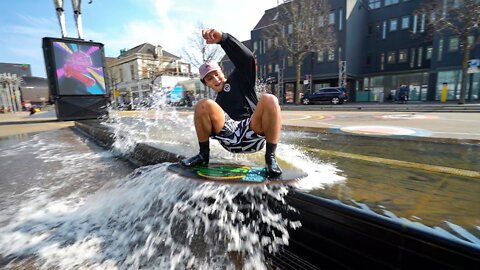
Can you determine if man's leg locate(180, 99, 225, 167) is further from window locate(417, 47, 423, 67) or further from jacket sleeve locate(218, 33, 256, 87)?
window locate(417, 47, 423, 67)

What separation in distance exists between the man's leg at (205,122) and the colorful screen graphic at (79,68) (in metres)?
11.1

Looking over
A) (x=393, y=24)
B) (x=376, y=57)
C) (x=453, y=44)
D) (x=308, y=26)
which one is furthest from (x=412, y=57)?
(x=308, y=26)

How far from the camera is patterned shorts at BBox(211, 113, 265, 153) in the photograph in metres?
2.00

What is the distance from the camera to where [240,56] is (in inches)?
81.4

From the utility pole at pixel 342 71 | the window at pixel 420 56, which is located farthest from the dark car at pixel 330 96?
the window at pixel 420 56

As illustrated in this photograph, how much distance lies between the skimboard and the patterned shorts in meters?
0.17

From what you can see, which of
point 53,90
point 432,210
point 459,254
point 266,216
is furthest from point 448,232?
point 53,90

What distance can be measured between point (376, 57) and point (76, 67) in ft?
88.9

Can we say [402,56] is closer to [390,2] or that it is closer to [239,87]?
[390,2]

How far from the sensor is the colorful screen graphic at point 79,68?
1049cm

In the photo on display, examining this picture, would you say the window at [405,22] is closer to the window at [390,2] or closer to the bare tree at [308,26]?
the window at [390,2]

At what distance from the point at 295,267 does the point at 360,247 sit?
0.46m

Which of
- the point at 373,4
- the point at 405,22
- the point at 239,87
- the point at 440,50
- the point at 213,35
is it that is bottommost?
the point at 239,87

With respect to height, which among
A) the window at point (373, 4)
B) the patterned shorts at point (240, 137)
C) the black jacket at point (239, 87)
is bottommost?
the patterned shorts at point (240, 137)
